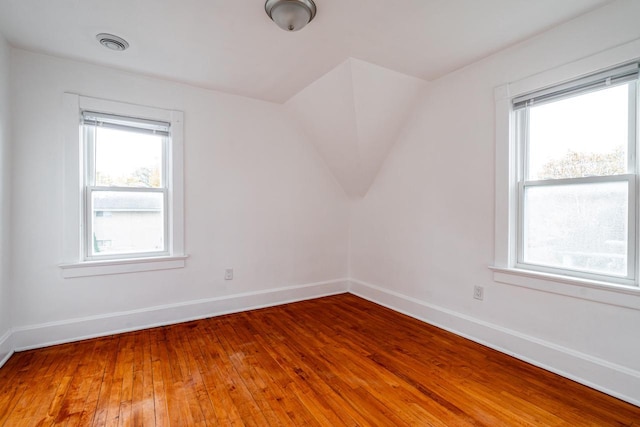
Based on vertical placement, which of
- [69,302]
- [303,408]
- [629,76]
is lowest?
[303,408]

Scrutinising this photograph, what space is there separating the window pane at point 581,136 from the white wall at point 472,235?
0.28 m

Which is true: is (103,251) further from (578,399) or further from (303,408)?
(578,399)

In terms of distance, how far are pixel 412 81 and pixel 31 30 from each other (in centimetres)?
313

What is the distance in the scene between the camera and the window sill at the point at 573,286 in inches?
75.5

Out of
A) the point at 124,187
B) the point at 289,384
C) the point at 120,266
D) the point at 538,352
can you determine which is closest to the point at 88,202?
the point at 124,187

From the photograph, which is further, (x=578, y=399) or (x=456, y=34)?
(x=456, y=34)

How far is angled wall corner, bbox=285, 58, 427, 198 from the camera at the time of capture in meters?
2.93

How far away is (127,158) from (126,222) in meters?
0.62

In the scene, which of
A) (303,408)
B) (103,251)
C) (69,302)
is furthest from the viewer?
(103,251)

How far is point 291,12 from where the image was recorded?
6.37 ft

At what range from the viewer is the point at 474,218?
9.16ft

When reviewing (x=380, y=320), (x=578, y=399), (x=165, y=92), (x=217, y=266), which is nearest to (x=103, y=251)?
(x=217, y=266)

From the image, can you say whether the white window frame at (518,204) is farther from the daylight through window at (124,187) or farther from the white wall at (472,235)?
the daylight through window at (124,187)

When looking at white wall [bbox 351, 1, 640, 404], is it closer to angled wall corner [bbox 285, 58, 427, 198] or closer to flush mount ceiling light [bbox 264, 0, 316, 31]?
angled wall corner [bbox 285, 58, 427, 198]
